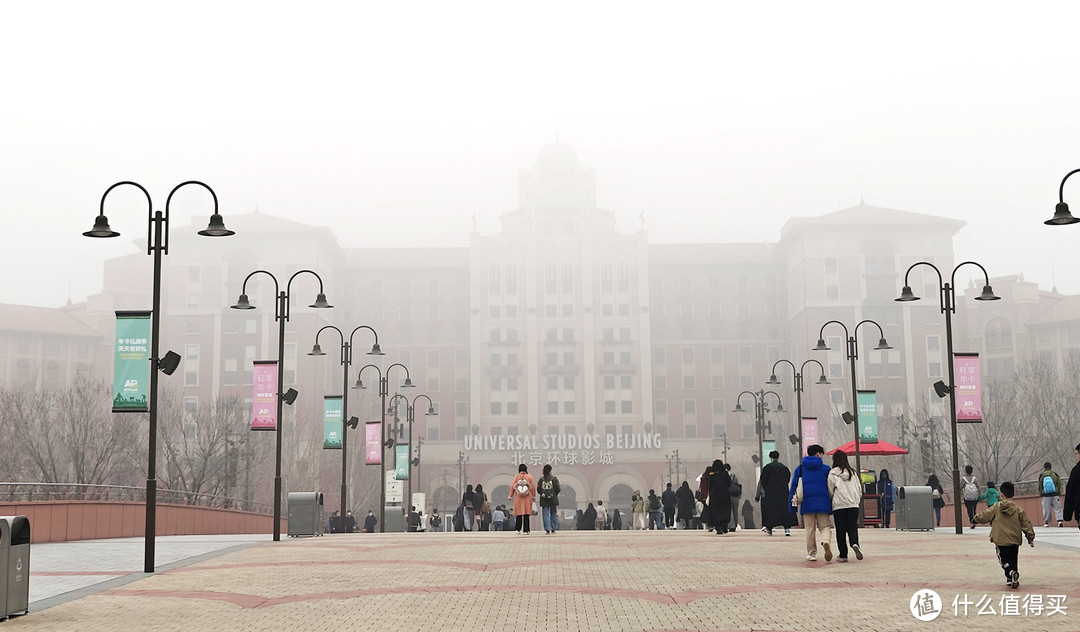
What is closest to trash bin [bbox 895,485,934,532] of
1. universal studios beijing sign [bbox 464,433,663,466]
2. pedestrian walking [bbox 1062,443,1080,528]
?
pedestrian walking [bbox 1062,443,1080,528]

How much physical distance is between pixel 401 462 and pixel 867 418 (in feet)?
67.3

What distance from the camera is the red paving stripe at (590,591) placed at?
1235 cm

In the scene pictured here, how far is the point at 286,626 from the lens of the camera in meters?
10.5

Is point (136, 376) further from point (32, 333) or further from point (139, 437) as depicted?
point (32, 333)

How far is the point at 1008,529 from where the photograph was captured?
1229cm

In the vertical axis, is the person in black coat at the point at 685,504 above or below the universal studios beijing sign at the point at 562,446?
below

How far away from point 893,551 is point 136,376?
1258cm

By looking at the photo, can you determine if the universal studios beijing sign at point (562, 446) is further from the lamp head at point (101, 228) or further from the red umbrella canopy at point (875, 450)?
the lamp head at point (101, 228)

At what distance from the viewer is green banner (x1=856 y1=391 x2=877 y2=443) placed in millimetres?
32938

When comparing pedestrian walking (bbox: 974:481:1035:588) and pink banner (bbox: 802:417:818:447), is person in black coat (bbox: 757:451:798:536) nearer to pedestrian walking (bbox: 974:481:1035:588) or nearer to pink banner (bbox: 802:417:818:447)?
pedestrian walking (bbox: 974:481:1035:588)

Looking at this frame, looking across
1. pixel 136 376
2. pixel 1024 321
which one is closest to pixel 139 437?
pixel 136 376

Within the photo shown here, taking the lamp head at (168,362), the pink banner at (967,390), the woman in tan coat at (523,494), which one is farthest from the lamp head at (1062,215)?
the lamp head at (168,362)

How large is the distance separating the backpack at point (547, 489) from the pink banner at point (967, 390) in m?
9.93
